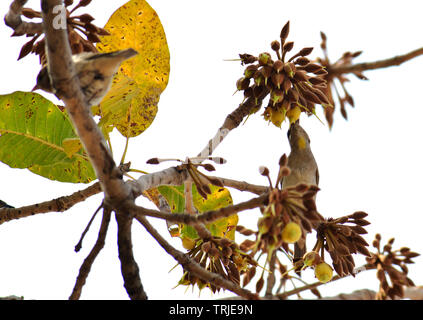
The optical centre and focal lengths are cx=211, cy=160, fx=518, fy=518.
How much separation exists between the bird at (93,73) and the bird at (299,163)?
1.31 feet

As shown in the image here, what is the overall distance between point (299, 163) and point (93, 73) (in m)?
0.44

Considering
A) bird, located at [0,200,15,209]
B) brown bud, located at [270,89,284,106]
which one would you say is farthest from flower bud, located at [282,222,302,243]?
bird, located at [0,200,15,209]

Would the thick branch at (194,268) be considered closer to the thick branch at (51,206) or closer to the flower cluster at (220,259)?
the flower cluster at (220,259)

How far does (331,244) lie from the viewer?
2.68ft

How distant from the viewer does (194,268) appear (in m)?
0.71

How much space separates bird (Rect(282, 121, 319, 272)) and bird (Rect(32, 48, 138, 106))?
1.31 feet

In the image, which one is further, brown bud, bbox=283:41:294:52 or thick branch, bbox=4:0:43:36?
brown bud, bbox=283:41:294:52

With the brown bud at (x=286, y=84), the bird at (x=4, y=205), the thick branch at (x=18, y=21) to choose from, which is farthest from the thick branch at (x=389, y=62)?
the bird at (x=4, y=205)

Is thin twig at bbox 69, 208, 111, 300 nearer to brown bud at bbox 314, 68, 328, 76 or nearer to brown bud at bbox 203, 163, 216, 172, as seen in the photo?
brown bud at bbox 203, 163, 216, 172

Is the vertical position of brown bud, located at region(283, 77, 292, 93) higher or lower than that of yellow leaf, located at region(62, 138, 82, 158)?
higher

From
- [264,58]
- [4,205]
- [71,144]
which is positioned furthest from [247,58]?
[4,205]

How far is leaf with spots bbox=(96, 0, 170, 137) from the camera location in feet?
3.14

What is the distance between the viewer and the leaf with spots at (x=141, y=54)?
96cm
